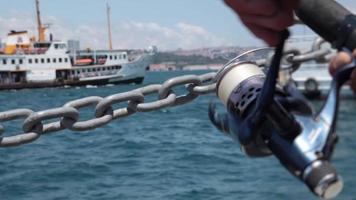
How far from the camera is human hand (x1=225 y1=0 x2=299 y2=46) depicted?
1.11 meters

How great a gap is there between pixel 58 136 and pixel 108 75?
4204 centimetres

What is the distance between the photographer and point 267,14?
1115mm

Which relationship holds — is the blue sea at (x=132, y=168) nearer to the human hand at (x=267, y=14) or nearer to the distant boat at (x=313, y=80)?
the distant boat at (x=313, y=80)

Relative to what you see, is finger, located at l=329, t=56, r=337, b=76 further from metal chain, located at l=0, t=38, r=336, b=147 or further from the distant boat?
metal chain, located at l=0, t=38, r=336, b=147

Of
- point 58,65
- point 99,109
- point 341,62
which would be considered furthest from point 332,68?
point 58,65

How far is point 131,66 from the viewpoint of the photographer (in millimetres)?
57688

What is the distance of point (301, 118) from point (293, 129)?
0.09ft

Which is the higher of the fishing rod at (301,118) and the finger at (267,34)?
the finger at (267,34)

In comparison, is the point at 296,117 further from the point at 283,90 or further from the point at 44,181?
the point at 44,181

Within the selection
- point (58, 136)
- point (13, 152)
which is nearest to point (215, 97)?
point (13, 152)

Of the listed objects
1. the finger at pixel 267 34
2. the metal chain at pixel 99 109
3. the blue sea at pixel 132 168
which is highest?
the finger at pixel 267 34

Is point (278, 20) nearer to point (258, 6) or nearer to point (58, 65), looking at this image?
point (258, 6)

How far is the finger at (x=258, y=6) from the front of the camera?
1.11m

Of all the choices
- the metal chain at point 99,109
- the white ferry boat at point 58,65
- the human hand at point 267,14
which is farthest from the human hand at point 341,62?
the white ferry boat at point 58,65
